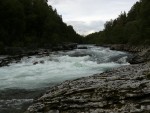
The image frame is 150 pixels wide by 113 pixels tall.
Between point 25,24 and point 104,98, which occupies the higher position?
point 25,24

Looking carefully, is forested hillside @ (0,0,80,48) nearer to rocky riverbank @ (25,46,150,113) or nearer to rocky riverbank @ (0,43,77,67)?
rocky riverbank @ (0,43,77,67)

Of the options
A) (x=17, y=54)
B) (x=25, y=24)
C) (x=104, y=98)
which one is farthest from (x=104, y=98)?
(x=25, y=24)

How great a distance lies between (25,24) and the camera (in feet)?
274

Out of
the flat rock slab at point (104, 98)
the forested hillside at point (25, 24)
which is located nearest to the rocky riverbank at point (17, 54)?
the forested hillside at point (25, 24)

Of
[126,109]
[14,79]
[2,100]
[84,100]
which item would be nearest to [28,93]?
[2,100]

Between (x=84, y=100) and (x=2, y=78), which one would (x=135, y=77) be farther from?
(x=2, y=78)

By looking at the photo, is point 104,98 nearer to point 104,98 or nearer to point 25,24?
point 104,98

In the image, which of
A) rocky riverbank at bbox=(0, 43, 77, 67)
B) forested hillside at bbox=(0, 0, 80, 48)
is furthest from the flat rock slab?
forested hillside at bbox=(0, 0, 80, 48)

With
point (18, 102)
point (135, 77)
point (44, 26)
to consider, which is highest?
point (44, 26)

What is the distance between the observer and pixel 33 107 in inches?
458

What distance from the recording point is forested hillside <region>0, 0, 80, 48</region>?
7412cm

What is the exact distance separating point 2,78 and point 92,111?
43.9ft

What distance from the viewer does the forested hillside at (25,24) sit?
243 feet

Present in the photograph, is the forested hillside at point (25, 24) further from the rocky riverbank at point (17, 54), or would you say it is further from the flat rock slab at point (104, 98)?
the flat rock slab at point (104, 98)
